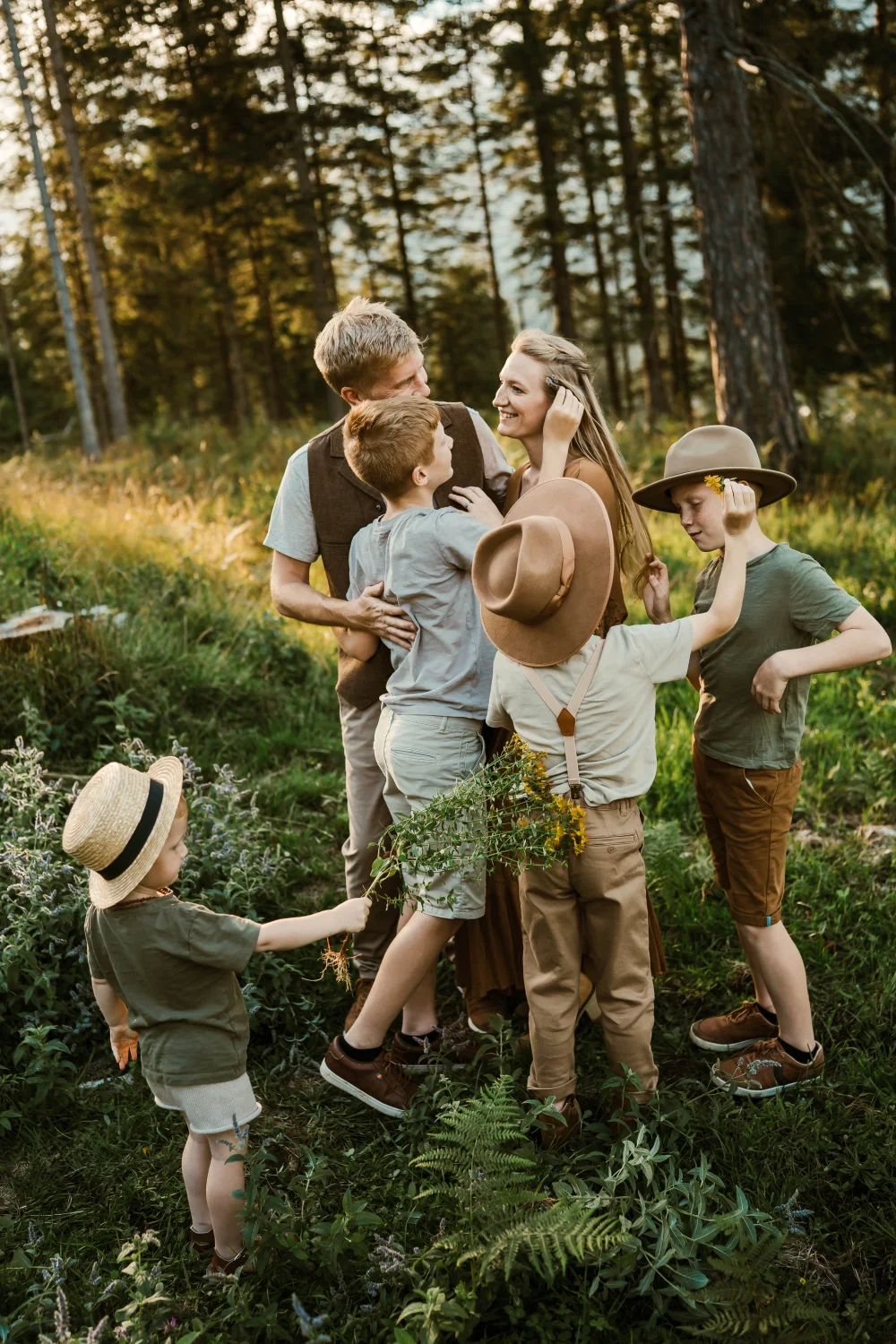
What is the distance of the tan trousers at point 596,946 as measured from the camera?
275 centimetres

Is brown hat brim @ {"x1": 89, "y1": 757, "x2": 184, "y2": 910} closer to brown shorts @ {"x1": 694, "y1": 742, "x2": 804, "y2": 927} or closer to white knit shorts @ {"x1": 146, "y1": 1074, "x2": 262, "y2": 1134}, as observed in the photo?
white knit shorts @ {"x1": 146, "y1": 1074, "x2": 262, "y2": 1134}

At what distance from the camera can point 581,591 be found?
2619 millimetres

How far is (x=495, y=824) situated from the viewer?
2.86 metres

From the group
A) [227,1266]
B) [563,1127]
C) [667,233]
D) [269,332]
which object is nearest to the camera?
[227,1266]

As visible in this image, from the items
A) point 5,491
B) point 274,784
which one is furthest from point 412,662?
point 5,491

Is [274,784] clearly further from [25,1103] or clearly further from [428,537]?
[428,537]

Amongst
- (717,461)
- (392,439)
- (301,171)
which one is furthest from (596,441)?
(301,171)

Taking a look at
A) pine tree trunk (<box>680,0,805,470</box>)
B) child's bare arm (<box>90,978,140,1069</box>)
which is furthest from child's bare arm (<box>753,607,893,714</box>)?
pine tree trunk (<box>680,0,805,470</box>)

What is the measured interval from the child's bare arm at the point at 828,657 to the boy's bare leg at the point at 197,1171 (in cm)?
201

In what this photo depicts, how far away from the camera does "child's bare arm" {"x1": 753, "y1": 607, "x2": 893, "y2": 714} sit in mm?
2719

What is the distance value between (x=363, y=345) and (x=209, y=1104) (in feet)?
7.55

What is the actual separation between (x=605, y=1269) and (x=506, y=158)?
22582 millimetres

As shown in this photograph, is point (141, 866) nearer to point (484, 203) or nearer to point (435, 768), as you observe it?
point (435, 768)

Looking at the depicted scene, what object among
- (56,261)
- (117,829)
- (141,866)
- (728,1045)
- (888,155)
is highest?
(56,261)
